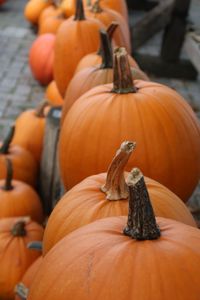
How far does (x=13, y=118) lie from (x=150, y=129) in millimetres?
3091

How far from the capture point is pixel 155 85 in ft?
5.64

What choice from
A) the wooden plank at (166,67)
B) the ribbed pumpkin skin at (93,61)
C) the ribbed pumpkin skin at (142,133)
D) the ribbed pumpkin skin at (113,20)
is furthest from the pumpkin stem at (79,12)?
the wooden plank at (166,67)

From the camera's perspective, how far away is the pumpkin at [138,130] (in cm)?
159

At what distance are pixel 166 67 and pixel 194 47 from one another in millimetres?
1683

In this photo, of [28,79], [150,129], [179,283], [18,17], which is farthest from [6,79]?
[179,283]

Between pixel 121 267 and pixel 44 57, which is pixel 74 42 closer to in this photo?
pixel 121 267

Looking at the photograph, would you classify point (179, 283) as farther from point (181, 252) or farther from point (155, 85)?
point (155, 85)

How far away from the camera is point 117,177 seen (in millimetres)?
1182

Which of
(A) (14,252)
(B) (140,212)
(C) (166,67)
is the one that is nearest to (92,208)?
(B) (140,212)

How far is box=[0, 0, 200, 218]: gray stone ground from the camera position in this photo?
4719mm

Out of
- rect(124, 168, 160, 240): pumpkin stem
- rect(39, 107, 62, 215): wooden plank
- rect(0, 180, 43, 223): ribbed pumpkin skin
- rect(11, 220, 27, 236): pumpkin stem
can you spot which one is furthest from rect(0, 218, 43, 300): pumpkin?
rect(124, 168, 160, 240): pumpkin stem

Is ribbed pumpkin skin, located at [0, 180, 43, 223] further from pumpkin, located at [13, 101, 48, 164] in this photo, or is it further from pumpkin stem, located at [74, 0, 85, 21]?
pumpkin stem, located at [74, 0, 85, 21]

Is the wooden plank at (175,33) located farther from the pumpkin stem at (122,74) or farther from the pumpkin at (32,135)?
the pumpkin stem at (122,74)

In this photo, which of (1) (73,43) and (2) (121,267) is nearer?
(2) (121,267)
